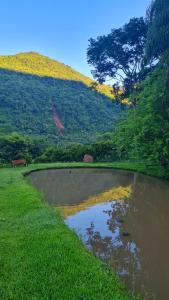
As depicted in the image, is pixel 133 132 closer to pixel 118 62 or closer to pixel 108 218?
pixel 108 218

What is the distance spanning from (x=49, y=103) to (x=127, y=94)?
18.8 meters

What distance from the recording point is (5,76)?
4900 centimetres

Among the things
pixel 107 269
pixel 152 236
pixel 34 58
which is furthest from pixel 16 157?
pixel 34 58

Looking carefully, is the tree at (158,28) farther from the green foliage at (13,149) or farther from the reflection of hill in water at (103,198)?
the green foliage at (13,149)

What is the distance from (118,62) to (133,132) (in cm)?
1266

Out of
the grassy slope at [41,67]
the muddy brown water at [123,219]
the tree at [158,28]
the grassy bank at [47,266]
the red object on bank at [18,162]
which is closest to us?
the grassy bank at [47,266]

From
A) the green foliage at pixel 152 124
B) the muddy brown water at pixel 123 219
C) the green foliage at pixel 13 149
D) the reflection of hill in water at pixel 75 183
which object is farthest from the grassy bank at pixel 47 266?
the green foliage at pixel 13 149

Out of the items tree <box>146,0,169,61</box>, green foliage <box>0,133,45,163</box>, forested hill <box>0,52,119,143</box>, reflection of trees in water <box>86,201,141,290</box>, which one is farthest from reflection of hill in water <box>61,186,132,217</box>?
forested hill <box>0,52,119,143</box>

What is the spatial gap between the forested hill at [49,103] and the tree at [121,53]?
1031 cm

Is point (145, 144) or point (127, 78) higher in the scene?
point (127, 78)

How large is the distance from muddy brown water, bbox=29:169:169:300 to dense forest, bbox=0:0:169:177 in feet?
6.71

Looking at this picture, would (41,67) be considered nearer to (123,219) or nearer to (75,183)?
(75,183)

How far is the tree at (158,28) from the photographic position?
13.1m

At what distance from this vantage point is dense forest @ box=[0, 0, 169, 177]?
13672 millimetres
